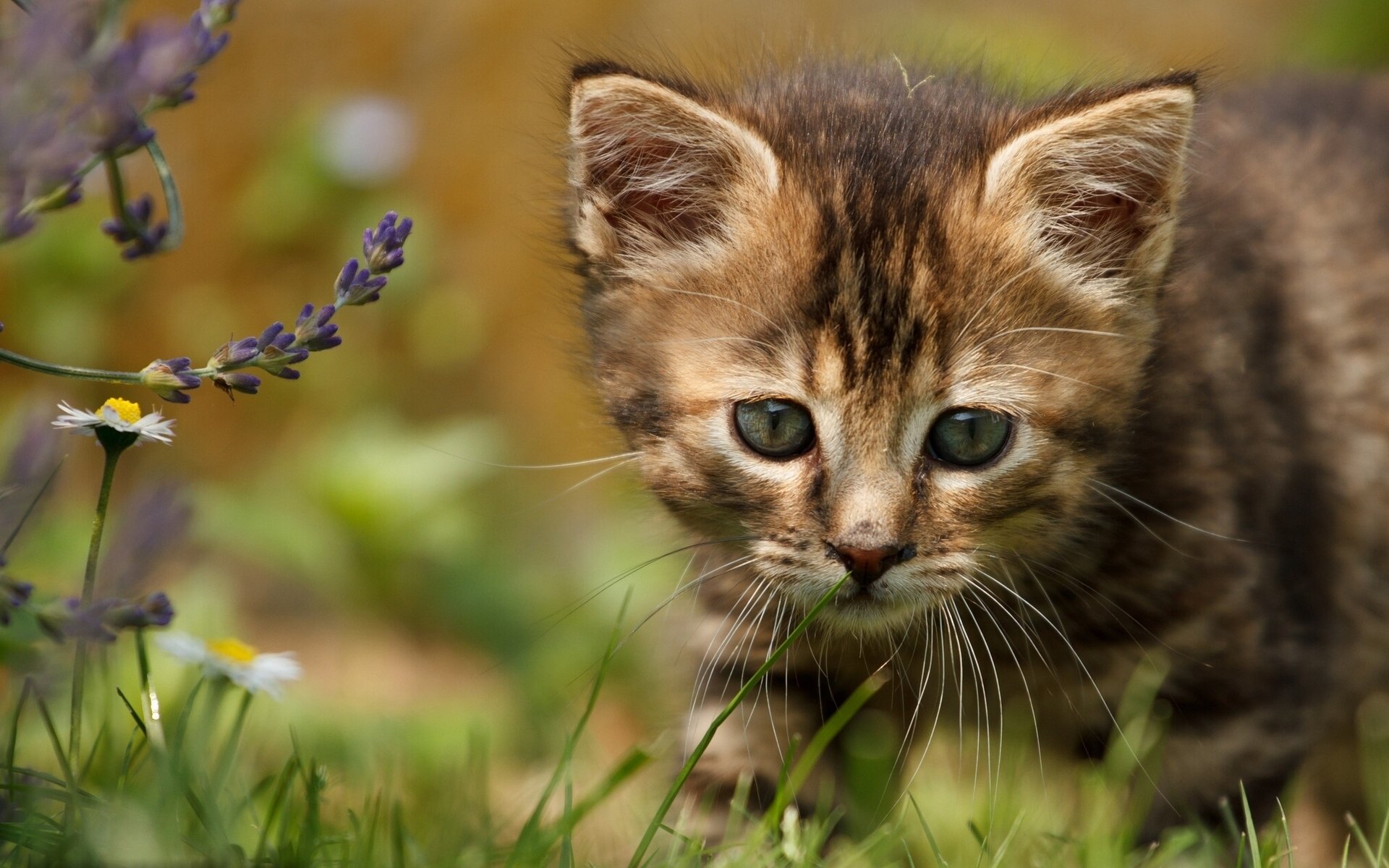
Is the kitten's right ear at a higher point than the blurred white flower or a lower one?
lower

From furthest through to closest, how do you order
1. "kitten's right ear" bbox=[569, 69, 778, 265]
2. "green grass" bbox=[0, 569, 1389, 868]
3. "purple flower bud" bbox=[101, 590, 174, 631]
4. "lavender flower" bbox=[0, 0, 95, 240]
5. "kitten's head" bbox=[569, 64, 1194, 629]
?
"kitten's right ear" bbox=[569, 69, 778, 265] → "kitten's head" bbox=[569, 64, 1194, 629] → "green grass" bbox=[0, 569, 1389, 868] → "purple flower bud" bbox=[101, 590, 174, 631] → "lavender flower" bbox=[0, 0, 95, 240]

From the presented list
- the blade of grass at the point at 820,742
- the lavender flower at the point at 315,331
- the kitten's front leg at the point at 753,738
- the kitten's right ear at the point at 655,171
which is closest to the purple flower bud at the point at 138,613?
the lavender flower at the point at 315,331

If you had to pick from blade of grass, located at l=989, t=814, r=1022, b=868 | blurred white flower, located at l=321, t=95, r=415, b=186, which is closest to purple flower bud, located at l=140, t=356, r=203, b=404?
blade of grass, located at l=989, t=814, r=1022, b=868

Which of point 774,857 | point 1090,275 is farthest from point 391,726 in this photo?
point 1090,275

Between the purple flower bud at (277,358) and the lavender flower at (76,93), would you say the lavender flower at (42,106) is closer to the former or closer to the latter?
the lavender flower at (76,93)

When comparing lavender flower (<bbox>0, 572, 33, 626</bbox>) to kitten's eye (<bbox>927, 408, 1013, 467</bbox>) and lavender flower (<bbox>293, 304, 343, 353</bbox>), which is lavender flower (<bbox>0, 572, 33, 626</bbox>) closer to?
lavender flower (<bbox>293, 304, 343, 353</bbox>)

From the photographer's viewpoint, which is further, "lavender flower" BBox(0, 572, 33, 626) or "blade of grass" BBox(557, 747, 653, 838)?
"blade of grass" BBox(557, 747, 653, 838)

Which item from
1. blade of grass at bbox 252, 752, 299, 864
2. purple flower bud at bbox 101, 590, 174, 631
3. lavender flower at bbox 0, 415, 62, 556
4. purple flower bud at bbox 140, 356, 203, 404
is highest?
purple flower bud at bbox 140, 356, 203, 404
